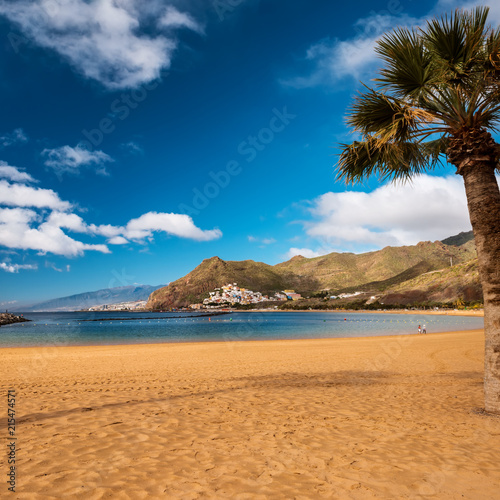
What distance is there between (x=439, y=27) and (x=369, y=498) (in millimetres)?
7772

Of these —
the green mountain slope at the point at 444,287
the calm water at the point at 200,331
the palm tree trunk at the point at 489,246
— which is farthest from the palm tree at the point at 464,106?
the green mountain slope at the point at 444,287

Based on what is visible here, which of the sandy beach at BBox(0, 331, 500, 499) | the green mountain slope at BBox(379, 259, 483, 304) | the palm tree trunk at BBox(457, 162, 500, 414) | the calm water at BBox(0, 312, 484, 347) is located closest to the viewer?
the sandy beach at BBox(0, 331, 500, 499)

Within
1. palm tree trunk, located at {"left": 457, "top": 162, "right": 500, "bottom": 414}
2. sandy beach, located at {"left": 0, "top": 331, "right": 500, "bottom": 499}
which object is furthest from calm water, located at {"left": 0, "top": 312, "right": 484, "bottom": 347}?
palm tree trunk, located at {"left": 457, "top": 162, "right": 500, "bottom": 414}

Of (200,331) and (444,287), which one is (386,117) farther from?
(444,287)

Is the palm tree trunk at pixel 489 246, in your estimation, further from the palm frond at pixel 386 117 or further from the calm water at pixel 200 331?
the calm water at pixel 200 331

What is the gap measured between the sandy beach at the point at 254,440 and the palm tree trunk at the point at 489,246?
2.63 ft

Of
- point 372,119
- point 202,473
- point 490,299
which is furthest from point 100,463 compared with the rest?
point 372,119

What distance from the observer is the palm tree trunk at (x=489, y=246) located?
20.2 ft

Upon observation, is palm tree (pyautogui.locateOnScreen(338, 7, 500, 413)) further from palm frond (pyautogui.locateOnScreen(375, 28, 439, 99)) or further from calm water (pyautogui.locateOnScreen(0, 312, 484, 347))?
calm water (pyautogui.locateOnScreen(0, 312, 484, 347))

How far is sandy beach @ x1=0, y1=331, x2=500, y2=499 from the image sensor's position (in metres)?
3.79

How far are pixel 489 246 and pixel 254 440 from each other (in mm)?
5582

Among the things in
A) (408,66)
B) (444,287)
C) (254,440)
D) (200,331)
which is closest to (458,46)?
(408,66)

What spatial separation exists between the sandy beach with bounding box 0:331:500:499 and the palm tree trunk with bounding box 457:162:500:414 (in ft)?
2.63

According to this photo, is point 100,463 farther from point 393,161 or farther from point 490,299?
point 393,161
